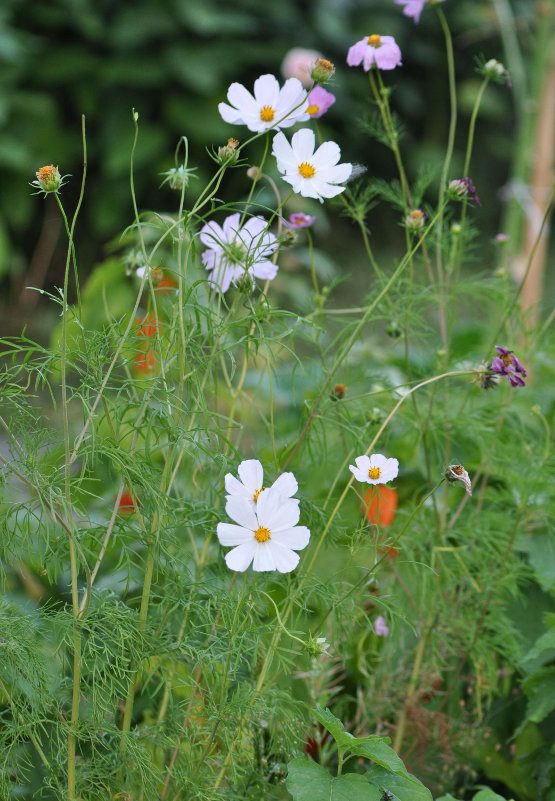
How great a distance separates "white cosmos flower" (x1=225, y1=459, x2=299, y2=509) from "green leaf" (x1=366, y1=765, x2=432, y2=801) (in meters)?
0.24

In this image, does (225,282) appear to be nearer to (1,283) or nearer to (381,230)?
(1,283)

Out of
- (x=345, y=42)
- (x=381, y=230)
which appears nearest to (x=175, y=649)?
(x=345, y=42)

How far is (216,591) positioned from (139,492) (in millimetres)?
92

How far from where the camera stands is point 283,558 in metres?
0.55

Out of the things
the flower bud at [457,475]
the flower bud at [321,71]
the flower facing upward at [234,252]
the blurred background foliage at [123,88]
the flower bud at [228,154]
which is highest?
the flower bud at [321,71]

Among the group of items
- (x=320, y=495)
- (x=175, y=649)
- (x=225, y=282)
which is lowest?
(x=320, y=495)

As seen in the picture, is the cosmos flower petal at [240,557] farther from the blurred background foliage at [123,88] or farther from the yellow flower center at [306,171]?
the blurred background foliage at [123,88]

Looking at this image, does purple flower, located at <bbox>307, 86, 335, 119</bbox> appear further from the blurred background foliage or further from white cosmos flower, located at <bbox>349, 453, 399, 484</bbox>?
the blurred background foliage

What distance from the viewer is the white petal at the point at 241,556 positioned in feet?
1.80

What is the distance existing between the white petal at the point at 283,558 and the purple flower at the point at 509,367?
0.21 meters

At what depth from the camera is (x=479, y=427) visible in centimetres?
87

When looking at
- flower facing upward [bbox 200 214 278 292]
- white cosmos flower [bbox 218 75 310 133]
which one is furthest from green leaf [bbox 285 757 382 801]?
white cosmos flower [bbox 218 75 310 133]

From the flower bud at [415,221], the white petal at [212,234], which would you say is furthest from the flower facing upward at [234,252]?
the flower bud at [415,221]

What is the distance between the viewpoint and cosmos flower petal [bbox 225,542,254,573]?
21.6 inches
